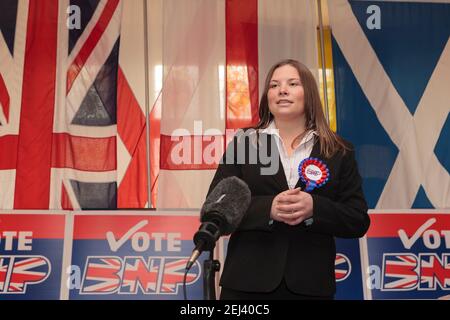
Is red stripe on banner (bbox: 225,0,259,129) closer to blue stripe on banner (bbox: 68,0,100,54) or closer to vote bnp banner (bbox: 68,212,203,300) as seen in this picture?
vote bnp banner (bbox: 68,212,203,300)

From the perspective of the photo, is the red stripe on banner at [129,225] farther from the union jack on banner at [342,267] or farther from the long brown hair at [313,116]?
the long brown hair at [313,116]

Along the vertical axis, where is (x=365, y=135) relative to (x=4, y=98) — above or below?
below

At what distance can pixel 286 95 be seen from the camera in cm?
202

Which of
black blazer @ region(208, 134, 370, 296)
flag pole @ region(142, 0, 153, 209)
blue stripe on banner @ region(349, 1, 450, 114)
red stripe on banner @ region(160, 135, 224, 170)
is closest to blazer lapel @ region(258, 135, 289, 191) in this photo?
black blazer @ region(208, 134, 370, 296)

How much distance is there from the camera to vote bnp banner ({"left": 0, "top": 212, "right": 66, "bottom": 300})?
11.6 ft

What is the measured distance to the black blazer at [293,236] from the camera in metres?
1.76

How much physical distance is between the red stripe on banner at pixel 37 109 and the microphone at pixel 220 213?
2.81 m

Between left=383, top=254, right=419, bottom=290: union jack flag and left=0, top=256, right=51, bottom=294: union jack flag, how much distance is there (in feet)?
7.36

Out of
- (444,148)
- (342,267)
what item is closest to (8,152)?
(342,267)

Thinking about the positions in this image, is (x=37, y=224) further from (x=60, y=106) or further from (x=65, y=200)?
(x=60, y=106)

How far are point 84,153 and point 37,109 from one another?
1.64ft

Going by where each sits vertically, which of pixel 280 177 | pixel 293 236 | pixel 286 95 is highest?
pixel 286 95

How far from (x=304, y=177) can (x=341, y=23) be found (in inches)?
111

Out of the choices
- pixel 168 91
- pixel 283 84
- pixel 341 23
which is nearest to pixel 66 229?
pixel 168 91
